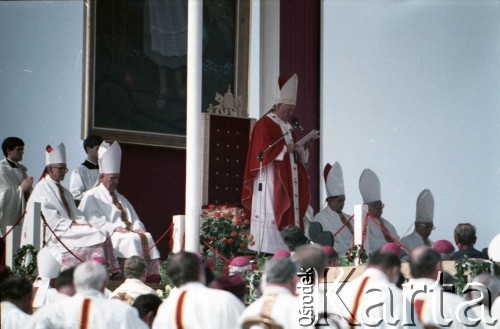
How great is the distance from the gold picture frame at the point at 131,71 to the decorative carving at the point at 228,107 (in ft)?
3.63

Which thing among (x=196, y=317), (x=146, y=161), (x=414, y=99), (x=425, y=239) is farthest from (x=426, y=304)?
(x=414, y=99)

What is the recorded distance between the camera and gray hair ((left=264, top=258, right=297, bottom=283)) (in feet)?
22.8

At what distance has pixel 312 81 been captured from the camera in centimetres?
1520

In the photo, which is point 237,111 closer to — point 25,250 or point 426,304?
point 25,250

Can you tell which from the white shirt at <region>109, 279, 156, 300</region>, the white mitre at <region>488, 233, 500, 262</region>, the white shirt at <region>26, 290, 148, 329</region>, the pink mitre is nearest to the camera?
the white shirt at <region>26, 290, 148, 329</region>

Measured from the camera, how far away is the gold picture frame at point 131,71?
14.3 metres

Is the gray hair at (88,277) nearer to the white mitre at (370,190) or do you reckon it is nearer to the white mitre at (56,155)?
the white mitre at (56,155)

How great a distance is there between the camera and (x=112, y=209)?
1270 centimetres

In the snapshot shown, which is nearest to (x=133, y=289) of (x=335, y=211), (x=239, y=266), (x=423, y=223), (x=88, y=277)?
(x=88, y=277)

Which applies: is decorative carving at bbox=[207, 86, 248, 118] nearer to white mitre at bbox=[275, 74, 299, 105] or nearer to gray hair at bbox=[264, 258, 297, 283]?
white mitre at bbox=[275, 74, 299, 105]

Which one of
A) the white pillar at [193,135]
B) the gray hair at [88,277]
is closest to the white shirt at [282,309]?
the gray hair at [88,277]

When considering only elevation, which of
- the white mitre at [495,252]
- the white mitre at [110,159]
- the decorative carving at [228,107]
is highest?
the decorative carving at [228,107]

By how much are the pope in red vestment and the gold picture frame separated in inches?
87.6

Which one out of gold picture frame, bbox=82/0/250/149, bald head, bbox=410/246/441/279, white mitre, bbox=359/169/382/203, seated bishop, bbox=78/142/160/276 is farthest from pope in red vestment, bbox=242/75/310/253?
bald head, bbox=410/246/441/279
